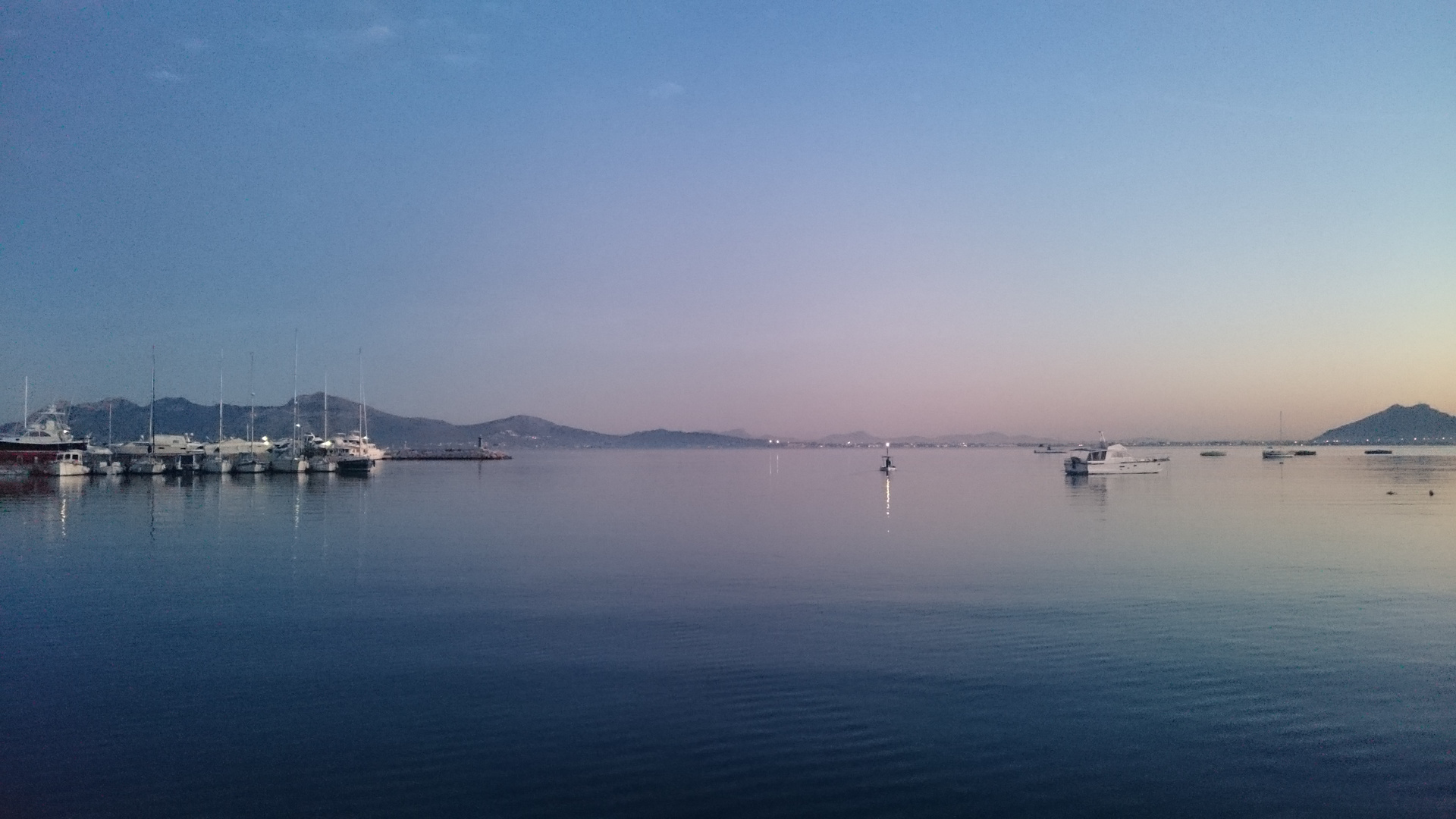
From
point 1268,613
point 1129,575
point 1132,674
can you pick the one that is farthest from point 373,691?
point 1129,575

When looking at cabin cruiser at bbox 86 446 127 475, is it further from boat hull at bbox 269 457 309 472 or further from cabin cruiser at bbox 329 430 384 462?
cabin cruiser at bbox 329 430 384 462

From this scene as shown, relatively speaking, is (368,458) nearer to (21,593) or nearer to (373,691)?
(21,593)

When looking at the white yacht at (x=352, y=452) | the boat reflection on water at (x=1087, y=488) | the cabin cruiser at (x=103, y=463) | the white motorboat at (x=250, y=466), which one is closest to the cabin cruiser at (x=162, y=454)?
the cabin cruiser at (x=103, y=463)

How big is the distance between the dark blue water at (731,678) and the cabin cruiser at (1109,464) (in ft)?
178

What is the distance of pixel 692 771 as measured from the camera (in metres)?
10.6

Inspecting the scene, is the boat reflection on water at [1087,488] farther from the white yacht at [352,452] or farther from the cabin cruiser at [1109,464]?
the white yacht at [352,452]

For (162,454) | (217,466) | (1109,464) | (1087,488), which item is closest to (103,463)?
(162,454)

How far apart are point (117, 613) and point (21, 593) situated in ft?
16.8

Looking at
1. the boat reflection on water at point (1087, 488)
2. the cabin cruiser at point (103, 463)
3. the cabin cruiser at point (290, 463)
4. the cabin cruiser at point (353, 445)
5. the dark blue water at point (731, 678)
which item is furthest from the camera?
the cabin cruiser at point (353, 445)

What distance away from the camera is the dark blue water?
1023 centimetres

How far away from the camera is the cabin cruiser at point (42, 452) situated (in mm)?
89250

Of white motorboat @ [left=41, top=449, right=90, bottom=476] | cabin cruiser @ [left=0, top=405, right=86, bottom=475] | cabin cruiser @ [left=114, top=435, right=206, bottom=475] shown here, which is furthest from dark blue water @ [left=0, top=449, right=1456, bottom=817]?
cabin cruiser @ [left=114, top=435, right=206, bottom=475]

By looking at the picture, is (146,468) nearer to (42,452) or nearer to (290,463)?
(42,452)

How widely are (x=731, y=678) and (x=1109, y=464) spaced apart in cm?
8350
